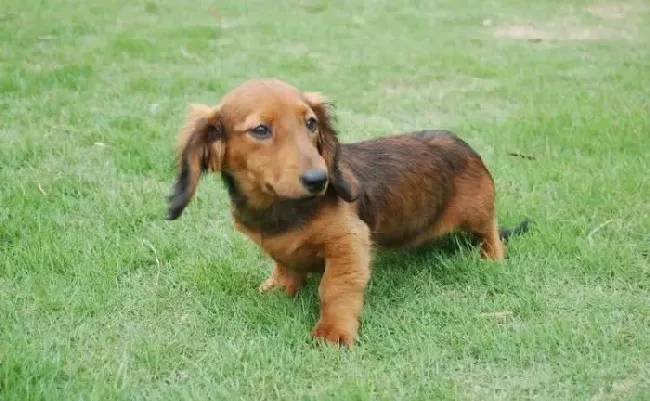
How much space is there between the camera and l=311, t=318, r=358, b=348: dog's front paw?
272 centimetres

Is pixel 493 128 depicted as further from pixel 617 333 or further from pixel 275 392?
pixel 275 392

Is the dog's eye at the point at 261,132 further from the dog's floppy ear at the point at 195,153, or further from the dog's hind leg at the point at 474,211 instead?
the dog's hind leg at the point at 474,211

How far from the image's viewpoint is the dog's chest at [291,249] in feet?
9.38

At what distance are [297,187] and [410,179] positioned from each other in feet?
2.88

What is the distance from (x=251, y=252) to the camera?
3562 millimetres

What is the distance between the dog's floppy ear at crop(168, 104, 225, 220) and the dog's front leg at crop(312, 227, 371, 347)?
0.56m


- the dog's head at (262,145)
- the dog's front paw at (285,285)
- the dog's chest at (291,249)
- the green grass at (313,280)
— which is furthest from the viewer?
the dog's front paw at (285,285)

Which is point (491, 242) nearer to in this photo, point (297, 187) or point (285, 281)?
point (285, 281)

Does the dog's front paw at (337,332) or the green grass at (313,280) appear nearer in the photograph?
the green grass at (313,280)

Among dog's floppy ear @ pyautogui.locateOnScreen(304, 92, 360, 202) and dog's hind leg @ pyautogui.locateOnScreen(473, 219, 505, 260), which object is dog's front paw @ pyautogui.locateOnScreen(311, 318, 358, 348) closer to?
dog's floppy ear @ pyautogui.locateOnScreen(304, 92, 360, 202)

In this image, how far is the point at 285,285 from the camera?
10.5ft

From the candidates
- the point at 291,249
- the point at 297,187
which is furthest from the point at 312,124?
the point at 291,249

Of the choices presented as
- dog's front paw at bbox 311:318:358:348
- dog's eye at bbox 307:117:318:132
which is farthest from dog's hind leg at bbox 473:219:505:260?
dog's eye at bbox 307:117:318:132

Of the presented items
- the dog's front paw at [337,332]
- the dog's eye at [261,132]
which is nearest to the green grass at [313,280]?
the dog's front paw at [337,332]
